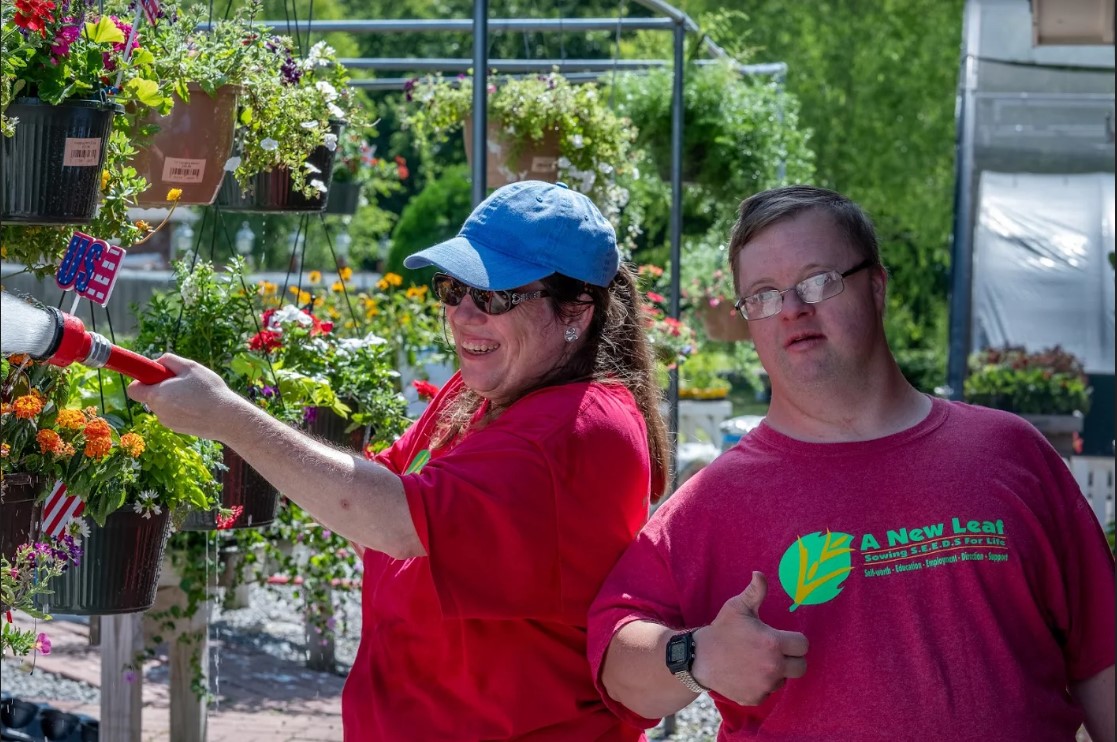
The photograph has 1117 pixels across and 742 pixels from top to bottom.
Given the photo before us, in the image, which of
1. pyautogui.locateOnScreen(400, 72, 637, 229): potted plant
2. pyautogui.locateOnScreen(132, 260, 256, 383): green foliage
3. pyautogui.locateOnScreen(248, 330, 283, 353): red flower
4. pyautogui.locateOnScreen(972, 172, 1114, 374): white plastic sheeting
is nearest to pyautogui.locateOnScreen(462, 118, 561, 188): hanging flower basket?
pyautogui.locateOnScreen(400, 72, 637, 229): potted plant

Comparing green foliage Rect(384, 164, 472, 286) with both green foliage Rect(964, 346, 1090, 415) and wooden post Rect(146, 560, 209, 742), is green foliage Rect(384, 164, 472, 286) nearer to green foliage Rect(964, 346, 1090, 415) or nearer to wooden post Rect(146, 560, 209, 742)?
green foliage Rect(964, 346, 1090, 415)

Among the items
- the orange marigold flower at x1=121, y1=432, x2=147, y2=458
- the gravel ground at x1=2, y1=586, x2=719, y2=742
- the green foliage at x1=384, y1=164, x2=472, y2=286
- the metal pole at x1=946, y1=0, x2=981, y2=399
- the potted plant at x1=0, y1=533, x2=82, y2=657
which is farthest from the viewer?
the green foliage at x1=384, y1=164, x2=472, y2=286

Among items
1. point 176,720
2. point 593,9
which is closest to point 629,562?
point 176,720

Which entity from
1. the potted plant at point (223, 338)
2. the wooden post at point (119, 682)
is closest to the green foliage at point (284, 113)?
the potted plant at point (223, 338)

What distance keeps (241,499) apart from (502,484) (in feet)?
Result: 4.83

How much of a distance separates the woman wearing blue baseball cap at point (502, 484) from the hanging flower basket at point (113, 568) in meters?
0.69

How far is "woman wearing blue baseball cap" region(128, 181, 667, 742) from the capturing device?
1.90m

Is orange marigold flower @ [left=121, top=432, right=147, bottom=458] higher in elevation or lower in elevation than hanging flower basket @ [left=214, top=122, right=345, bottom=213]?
lower

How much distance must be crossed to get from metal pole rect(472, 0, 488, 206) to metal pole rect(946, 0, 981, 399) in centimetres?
822

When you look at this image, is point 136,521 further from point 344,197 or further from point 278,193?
point 344,197

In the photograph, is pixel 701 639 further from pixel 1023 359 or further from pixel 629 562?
pixel 1023 359

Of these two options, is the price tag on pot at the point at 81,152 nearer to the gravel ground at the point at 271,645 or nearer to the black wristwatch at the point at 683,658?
the black wristwatch at the point at 683,658

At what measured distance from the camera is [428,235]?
19828mm

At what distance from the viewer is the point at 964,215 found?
42.7ft
